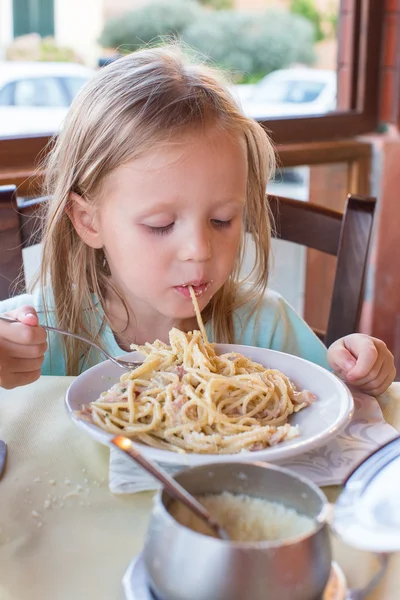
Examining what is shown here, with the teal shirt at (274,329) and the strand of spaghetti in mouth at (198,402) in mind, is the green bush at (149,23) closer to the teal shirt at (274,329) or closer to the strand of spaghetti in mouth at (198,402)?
the teal shirt at (274,329)

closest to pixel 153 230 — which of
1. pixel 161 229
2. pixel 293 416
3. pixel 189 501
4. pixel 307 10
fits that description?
pixel 161 229

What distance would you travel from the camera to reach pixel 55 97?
255cm

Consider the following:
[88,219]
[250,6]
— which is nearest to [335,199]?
[250,6]

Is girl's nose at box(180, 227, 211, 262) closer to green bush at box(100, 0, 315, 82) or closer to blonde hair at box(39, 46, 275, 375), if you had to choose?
blonde hair at box(39, 46, 275, 375)

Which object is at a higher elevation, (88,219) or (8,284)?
(88,219)

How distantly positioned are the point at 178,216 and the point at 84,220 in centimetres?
27

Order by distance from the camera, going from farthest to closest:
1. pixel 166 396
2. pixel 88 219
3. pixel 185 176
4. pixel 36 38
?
pixel 36 38 < pixel 88 219 < pixel 185 176 < pixel 166 396

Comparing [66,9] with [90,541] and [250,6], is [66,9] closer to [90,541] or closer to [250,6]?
[250,6]

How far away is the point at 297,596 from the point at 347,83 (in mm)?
2767

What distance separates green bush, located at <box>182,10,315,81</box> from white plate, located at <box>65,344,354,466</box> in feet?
6.42

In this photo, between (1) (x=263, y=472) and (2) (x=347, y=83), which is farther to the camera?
(2) (x=347, y=83)

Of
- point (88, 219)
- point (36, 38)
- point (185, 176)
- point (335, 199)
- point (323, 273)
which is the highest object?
point (36, 38)

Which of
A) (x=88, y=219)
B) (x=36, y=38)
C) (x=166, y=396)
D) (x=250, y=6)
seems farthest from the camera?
(x=250, y=6)

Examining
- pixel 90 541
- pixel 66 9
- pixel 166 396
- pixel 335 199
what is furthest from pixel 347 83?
pixel 90 541
